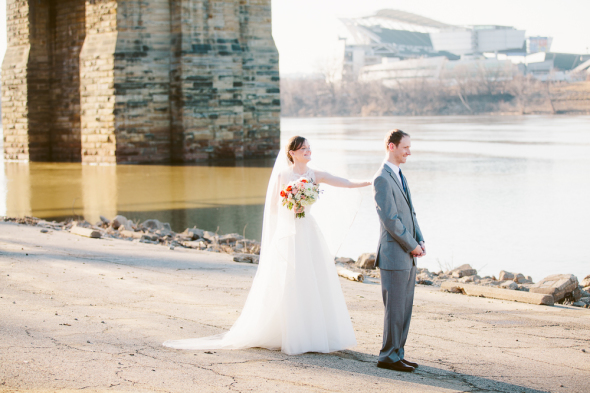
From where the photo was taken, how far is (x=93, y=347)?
4.26m

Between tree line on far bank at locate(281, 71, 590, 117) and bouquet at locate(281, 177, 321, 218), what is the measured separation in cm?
6941

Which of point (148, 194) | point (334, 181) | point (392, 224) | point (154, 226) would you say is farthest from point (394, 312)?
point (148, 194)

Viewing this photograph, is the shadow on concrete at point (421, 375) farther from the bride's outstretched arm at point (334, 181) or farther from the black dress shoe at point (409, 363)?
the bride's outstretched arm at point (334, 181)

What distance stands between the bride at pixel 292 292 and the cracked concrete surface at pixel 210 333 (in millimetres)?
104

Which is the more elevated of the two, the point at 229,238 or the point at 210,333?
the point at 210,333

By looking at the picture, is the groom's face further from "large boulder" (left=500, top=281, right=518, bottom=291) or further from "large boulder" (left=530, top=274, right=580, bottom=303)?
"large boulder" (left=500, top=281, right=518, bottom=291)

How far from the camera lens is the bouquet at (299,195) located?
4.51 metres


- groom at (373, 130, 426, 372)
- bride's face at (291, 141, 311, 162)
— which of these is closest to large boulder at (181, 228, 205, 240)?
bride's face at (291, 141, 311, 162)

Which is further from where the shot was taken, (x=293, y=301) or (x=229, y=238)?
(x=229, y=238)

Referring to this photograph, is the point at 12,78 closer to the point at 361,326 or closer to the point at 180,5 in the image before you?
the point at 180,5

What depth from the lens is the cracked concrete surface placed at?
3750 mm

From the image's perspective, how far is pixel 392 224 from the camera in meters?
3.99

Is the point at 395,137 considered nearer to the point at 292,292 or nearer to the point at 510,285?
the point at 292,292

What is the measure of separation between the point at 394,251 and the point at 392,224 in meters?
0.17
